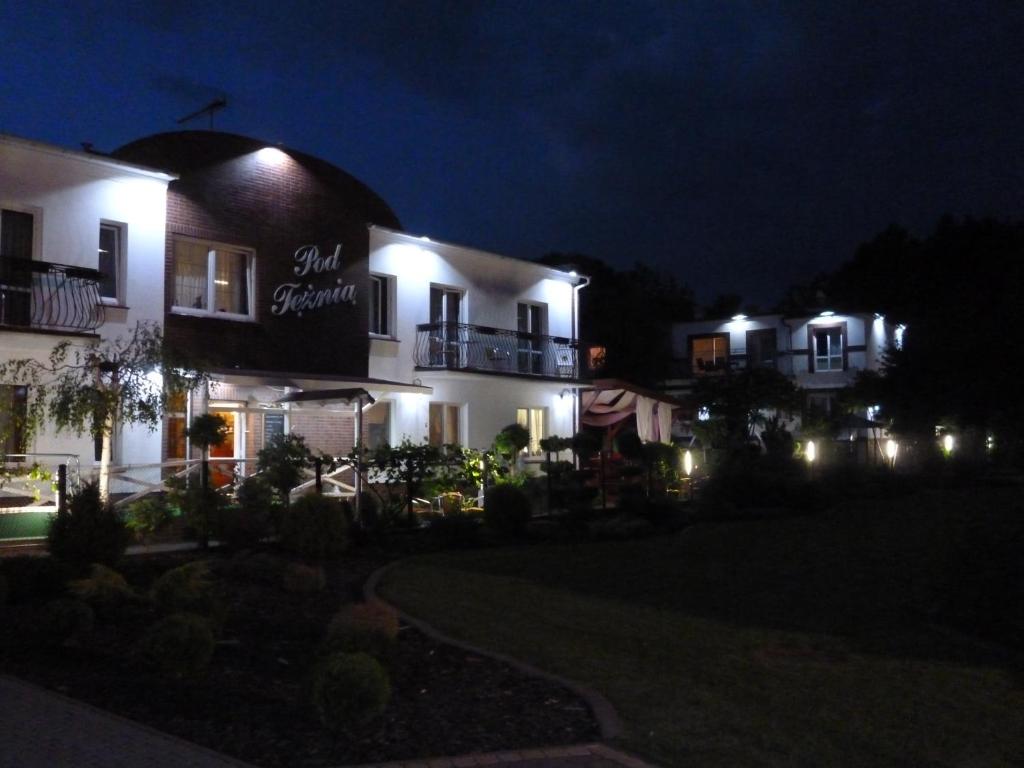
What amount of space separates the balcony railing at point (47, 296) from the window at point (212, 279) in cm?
228

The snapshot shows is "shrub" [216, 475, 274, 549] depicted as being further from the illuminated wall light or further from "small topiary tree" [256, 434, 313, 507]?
the illuminated wall light

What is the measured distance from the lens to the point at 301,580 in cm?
1112

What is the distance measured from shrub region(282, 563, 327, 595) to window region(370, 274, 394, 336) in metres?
12.8

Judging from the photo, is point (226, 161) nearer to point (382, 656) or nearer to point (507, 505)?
point (507, 505)

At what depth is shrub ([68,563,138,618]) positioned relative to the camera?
30.4 ft

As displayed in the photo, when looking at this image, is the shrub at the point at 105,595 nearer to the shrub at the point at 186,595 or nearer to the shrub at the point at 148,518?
the shrub at the point at 186,595

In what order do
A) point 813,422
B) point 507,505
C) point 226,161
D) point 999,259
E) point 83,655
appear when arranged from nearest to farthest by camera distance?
1. point 83,655
2. point 507,505
3. point 226,161
4. point 999,259
5. point 813,422

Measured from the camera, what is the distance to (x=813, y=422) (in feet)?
114

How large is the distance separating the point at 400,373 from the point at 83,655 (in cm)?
1582

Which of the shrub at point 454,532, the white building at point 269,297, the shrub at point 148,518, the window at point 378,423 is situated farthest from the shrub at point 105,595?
the window at point 378,423

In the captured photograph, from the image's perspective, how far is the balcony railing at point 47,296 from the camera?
16438 mm

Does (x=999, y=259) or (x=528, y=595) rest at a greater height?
(x=999, y=259)

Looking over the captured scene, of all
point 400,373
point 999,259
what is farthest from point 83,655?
point 999,259

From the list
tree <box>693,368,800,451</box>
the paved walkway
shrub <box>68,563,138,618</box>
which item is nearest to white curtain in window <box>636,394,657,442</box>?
tree <box>693,368,800,451</box>
